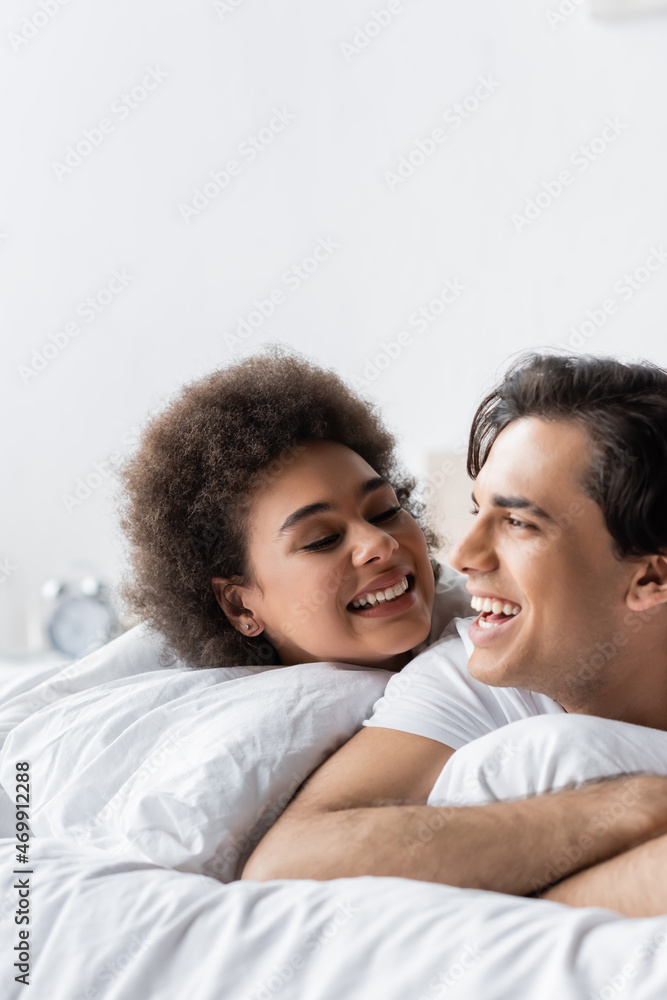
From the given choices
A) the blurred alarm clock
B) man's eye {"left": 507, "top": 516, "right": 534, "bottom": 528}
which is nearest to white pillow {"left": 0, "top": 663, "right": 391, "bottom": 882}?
man's eye {"left": 507, "top": 516, "right": 534, "bottom": 528}

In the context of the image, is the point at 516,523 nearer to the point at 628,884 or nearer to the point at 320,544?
the point at 320,544

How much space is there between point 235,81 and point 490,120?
1.01 metres

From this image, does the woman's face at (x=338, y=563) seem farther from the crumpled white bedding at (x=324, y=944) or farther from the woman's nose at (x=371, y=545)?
the crumpled white bedding at (x=324, y=944)

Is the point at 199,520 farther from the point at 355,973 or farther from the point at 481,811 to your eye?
the point at 355,973

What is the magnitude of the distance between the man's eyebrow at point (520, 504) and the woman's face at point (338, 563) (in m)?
0.26

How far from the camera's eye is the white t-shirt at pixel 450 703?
1.33 metres

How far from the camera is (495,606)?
4.48 ft

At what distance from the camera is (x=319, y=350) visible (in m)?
3.67

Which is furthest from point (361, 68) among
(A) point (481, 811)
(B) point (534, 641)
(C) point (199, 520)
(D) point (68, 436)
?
(A) point (481, 811)

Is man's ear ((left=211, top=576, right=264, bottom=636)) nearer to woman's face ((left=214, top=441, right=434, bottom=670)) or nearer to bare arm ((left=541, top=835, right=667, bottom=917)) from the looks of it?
woman's face ((left=214, top=441, right=434, bottom=670))

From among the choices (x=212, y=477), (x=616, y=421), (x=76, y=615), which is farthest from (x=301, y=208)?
(x=616, y=421)

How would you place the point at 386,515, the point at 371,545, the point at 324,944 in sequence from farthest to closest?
the point at 386,515, the point at 371,545, the point at 324,944

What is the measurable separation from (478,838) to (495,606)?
1.28ft

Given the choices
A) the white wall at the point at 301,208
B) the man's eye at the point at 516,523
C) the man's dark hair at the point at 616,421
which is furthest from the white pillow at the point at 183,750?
the white wall at the point at 301,208
